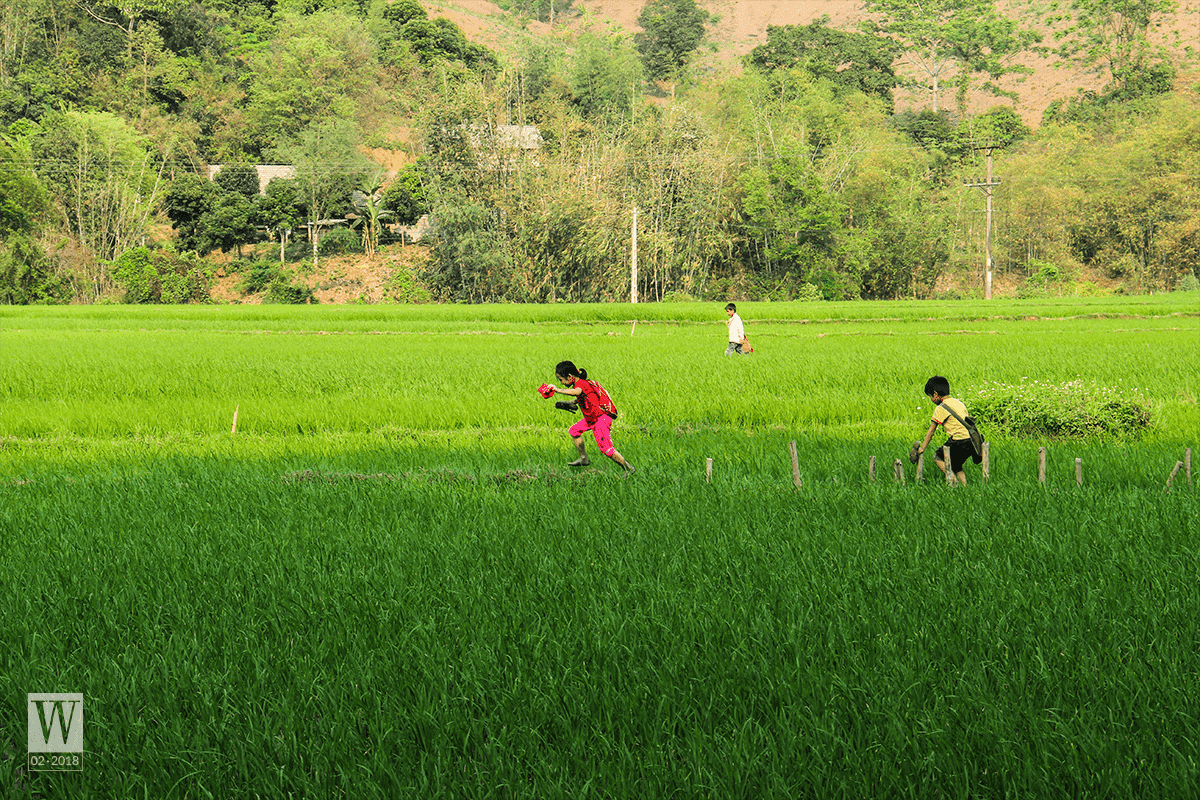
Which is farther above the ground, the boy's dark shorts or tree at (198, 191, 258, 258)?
tree at (198, 191, 258, 258)

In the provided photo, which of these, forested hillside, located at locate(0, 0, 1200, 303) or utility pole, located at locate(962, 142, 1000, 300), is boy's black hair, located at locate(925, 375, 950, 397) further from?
utility pole, located at locate(962, 142, 1000, 300)

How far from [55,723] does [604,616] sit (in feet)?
6.46

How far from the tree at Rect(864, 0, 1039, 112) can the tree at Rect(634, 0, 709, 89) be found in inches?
576

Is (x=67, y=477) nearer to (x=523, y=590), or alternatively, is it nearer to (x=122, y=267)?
(x=523, y=590)

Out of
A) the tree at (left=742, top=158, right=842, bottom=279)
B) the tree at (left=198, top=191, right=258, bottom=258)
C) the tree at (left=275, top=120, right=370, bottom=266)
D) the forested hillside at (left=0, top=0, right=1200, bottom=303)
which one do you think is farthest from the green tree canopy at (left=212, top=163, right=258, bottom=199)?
the tree at (left=742, top=158, right=842, bottom=279)

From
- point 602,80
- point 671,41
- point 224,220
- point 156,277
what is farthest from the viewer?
point 671,41

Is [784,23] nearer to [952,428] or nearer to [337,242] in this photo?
[337,242]

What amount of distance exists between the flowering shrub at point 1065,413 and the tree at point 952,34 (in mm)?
64101

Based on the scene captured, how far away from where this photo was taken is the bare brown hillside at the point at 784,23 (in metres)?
96.8

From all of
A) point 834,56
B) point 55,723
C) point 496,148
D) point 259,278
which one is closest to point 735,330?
point 55,723

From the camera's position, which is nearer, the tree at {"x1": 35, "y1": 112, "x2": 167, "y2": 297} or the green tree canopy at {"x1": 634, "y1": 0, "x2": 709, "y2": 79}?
the tree at {"x1": 35, "y1": 112, "x2": 167, "y2": 297}

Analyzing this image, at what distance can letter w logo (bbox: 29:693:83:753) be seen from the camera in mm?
2756

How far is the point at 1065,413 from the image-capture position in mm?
8875

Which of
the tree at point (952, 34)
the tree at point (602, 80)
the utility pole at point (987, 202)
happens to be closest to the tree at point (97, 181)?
the tree at point (602, 80)
